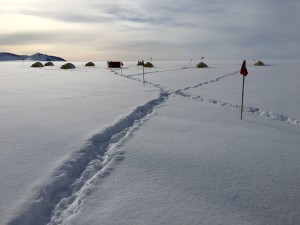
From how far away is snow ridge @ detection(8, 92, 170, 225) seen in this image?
3.52 metres

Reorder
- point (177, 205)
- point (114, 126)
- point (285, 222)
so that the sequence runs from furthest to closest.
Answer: point (114, 126) < point (177, 205) < point (285, 222)

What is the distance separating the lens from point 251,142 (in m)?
6.34

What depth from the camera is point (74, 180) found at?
4520 mm

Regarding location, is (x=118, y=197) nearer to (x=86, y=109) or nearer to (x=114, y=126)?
(x=114, y=126)

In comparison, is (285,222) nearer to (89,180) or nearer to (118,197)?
(118,197)

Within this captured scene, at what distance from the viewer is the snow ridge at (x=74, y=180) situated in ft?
11.6

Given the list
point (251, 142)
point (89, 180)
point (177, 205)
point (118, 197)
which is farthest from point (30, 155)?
point (251, 142)

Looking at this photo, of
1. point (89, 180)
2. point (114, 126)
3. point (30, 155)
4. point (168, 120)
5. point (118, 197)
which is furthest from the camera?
point (168, 120)

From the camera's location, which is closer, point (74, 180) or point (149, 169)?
point (74, 180)

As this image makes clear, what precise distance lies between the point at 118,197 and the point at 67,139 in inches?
115

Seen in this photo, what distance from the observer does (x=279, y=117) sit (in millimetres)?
8984

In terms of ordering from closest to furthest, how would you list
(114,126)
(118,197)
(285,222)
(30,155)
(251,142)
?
(285,222), (118,197), (30,155), (251,142), (114,126)

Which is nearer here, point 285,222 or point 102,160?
point 285,222

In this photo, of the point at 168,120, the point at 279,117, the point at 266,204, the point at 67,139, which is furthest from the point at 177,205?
the point at 279,117
